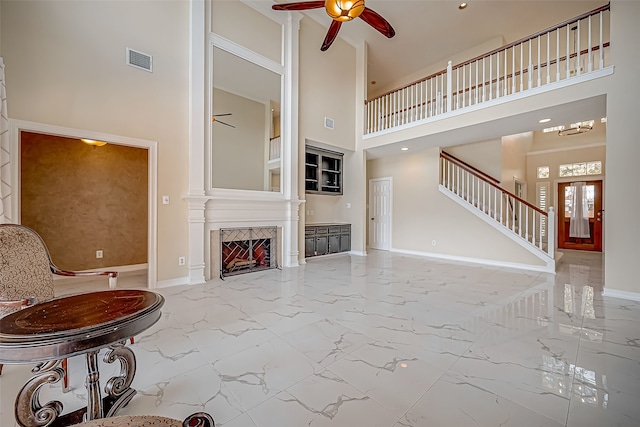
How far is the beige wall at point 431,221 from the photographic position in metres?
5.57

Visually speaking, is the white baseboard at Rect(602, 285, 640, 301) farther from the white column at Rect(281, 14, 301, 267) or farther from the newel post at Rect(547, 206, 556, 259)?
the white column at Rect(281, 14, 301, 267)

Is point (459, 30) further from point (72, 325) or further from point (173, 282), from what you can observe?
point (72, 325)

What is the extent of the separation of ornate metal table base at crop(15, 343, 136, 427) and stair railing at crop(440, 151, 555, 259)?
6.33 m

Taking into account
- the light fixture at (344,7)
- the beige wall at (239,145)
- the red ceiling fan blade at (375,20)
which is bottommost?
the beige wall at (239,145)

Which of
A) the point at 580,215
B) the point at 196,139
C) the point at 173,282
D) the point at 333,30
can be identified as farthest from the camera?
the point at 580,215

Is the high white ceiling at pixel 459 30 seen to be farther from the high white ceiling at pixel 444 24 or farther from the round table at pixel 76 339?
the round table at pixel 76 339

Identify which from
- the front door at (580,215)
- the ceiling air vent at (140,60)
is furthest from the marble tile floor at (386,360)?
the front door at (580,215)

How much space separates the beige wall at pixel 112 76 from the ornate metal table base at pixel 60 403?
2.60 m

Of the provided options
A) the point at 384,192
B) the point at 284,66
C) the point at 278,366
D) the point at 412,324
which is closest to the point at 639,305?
the point at 412,324

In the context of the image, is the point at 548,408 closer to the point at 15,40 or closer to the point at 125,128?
the point at 125,128

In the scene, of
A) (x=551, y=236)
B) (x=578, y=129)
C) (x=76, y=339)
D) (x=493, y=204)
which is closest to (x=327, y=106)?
(x=493, y=204)

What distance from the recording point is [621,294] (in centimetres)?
348

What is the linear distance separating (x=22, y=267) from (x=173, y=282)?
2.05 meters

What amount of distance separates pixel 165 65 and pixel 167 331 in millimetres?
3592
